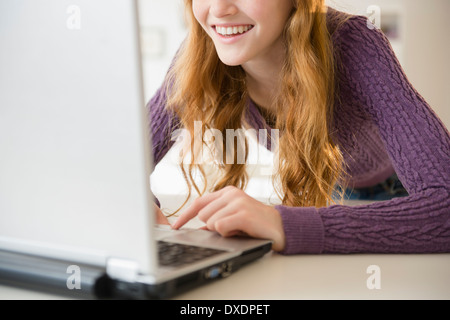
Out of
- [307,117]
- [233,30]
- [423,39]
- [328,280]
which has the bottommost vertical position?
[328,280]

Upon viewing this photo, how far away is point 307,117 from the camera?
3.58ft

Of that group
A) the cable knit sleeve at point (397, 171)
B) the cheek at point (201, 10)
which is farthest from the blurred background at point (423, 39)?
the cable knit sleeve at point (397, 171)

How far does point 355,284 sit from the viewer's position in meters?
0.61

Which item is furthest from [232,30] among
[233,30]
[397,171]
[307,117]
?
[397,171]

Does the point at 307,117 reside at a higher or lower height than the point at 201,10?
lower

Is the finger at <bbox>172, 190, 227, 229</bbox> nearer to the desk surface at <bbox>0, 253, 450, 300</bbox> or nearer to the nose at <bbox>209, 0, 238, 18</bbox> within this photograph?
the desk surface at <bbox>0, 253, 450, 300</bbox>

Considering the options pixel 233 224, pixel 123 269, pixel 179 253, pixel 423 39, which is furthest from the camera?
pixel 423 39

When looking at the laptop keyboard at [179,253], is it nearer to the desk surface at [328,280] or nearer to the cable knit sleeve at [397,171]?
the desk surface at [328,280]

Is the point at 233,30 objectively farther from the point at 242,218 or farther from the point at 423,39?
the point at 423,39

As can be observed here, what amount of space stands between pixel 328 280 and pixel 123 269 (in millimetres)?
279

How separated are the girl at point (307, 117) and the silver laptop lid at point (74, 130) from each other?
274 millimetres

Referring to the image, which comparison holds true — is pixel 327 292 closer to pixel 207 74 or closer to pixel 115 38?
pixel 115 38
